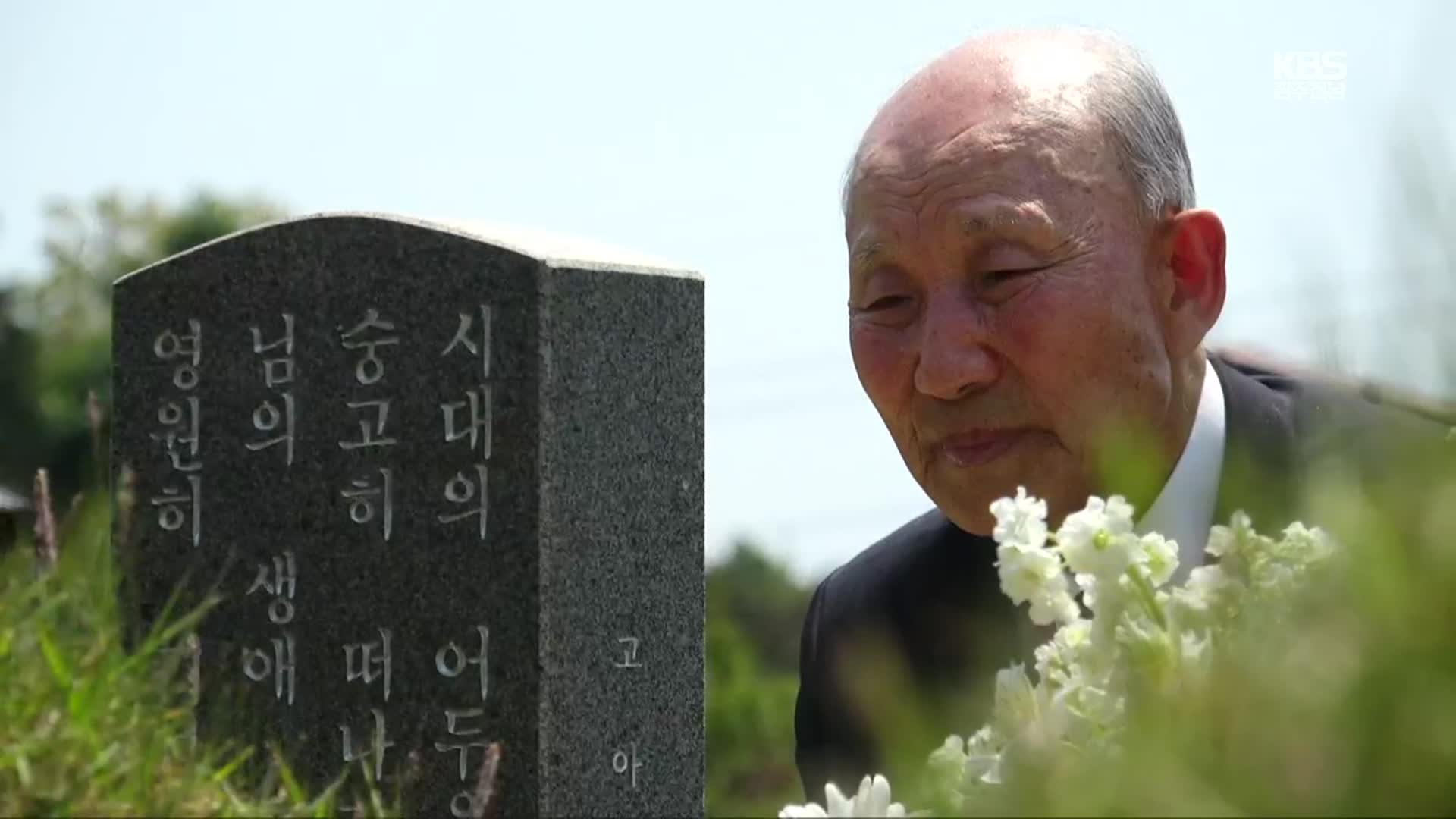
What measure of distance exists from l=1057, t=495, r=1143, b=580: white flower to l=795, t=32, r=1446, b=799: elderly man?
1.09 m

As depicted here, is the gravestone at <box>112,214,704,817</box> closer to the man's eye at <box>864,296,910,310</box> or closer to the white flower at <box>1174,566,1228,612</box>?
the man's eye at <box>864,296,910,310</box>

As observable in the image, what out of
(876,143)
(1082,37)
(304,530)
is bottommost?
(304,530)

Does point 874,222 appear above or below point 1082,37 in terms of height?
below

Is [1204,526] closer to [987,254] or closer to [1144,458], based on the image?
[987,254]

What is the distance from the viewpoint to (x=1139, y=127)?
10.3ft

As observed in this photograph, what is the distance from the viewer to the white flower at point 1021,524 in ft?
5.01

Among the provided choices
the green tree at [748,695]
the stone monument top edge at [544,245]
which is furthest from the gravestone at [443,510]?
the green tree at [748,695]

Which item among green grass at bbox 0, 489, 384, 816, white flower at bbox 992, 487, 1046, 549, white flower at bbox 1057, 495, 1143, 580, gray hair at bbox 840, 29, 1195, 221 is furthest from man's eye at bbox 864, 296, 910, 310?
white flower at bbox 1057, 495, 1143, 580

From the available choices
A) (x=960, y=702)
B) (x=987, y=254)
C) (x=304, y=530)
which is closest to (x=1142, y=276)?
(x=987, y=254)

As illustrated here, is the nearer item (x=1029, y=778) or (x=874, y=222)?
(x=1029, y=778)

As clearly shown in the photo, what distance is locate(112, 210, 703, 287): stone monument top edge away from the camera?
18.3ft

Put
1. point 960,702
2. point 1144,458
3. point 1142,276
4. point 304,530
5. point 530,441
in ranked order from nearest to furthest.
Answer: point 1144,458, point 960,702, point 1142,276, point 530,441, point 304,530

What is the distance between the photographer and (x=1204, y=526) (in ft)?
9.45

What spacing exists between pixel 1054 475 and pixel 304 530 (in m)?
3.66
